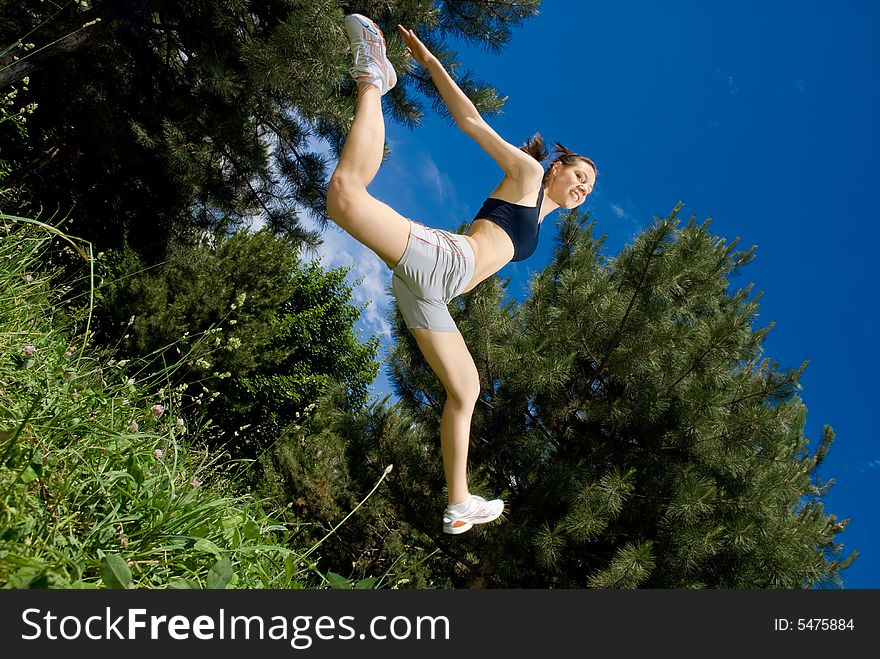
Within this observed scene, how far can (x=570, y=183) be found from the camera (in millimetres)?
1977

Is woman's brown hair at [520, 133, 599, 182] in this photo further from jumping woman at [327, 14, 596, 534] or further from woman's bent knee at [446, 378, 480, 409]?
woman's bent knee at [446, 378, 480, 409]

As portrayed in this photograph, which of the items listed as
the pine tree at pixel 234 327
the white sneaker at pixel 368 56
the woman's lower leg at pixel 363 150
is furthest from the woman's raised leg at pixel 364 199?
the pine tree at pixel 234 327

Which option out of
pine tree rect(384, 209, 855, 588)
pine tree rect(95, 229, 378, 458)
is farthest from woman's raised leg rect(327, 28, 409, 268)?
pine tree rect(95, 229, 378, 458)

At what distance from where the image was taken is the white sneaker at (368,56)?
5.60 feet

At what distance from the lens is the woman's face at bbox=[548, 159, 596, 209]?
1.98 metres

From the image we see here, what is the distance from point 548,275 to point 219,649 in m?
5.07

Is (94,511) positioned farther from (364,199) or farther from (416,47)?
(416,47)

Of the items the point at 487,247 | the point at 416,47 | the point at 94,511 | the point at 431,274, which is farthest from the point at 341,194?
the point at 94,511

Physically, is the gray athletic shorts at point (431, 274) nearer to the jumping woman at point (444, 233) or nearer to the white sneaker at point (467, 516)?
the jumping woman at point (444, 233)

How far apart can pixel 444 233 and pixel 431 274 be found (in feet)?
0.44

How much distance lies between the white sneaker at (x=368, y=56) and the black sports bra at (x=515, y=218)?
0.45m

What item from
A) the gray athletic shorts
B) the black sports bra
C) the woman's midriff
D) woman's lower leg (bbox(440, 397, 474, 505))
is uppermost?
the black sports bra

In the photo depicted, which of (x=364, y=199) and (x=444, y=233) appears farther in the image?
(x=444, y=233)

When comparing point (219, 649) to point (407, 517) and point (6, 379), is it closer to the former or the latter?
point (6, 379)
